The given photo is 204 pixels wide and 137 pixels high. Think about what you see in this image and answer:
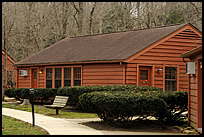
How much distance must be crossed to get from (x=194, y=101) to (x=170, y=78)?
747 cm

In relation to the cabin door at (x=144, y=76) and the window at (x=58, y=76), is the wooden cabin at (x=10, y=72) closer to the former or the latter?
the window at (x=58, y=76)

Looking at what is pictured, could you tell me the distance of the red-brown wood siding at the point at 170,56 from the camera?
17547mm

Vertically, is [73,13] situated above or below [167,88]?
above

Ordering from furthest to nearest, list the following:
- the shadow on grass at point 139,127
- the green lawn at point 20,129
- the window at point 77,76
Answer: the window at point 77,76 < the shadow on grass at point 139,127 < the green lawn at point 20,129

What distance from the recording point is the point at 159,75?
58.8 ft

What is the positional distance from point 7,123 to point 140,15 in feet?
89.3

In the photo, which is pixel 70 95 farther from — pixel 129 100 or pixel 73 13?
pixel 73 13

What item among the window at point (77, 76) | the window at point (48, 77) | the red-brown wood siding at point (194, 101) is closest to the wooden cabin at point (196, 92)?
the red-brown wood siding at point (194, 101)

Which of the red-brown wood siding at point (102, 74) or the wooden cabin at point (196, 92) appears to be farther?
the red-brown wood siding at point (102, 74)

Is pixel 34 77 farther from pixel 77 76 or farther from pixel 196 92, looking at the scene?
pixel 196 92

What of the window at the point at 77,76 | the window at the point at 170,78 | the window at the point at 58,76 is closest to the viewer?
the window at the point at 170,78

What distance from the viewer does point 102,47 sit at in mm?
20188

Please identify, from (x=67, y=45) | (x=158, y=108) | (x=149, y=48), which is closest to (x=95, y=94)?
(x=158, y=108)

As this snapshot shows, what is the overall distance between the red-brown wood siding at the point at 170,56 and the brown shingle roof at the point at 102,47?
1.43 ft
